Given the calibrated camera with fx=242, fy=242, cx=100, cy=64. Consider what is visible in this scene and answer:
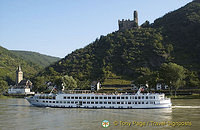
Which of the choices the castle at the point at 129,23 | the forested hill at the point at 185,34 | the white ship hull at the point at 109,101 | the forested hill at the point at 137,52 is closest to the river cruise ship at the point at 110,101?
the white ship hull at the point at 109,101

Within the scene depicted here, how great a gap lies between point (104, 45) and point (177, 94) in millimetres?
85554

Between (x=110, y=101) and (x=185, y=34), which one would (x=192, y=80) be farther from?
(x=185, y=34)

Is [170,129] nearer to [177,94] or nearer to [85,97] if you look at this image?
[85,97]

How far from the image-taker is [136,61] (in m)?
133

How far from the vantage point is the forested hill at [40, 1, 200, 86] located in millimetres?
127250

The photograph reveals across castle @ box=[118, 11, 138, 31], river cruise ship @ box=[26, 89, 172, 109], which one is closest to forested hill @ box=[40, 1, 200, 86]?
castle @ box=[118, 11, 138, 31]

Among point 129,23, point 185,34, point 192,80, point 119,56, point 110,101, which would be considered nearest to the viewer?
point 110,101

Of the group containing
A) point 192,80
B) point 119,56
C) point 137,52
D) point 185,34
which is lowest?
point 192,80

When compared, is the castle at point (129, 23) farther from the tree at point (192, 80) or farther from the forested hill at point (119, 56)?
the tree at point (192, 80)

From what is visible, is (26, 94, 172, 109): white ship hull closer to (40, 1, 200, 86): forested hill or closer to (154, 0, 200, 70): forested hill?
(40, 1, 200, 86): forested hill

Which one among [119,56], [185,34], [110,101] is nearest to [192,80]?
[110,101]

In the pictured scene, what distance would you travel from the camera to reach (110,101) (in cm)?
5191

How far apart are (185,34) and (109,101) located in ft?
379

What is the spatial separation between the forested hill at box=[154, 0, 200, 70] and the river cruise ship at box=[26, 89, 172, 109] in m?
70.3
